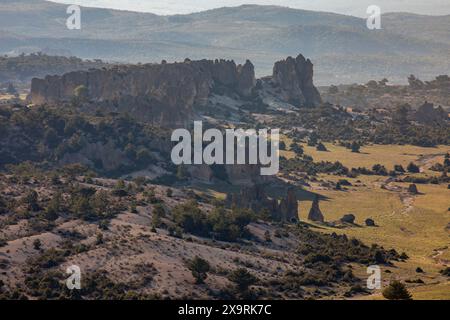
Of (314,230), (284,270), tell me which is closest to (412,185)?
(314,230)

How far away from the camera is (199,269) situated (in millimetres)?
70438

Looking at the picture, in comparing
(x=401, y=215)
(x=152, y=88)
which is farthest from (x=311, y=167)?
(x=152, y=88)

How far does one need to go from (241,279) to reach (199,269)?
322cm

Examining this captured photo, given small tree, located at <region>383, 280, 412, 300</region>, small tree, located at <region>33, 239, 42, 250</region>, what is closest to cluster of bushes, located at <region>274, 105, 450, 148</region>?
small tree, located at <region>33, 239, 42, 250</region>

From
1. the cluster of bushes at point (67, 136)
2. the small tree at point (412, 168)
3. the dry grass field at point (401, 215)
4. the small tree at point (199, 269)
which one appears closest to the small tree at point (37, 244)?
the small tree at point (199, 269)

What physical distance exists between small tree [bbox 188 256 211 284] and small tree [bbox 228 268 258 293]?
6.46 ft

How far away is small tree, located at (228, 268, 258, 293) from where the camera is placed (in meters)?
69.6

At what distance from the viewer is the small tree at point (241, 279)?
69.6m

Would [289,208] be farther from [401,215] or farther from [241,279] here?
[241,279]

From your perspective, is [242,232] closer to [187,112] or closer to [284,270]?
[284,270]

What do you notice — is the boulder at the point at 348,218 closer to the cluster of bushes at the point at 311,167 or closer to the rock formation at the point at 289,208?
the rock formation at the point at 289,208

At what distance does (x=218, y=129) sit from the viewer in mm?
149750

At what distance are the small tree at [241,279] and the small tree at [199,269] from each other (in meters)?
1.97
